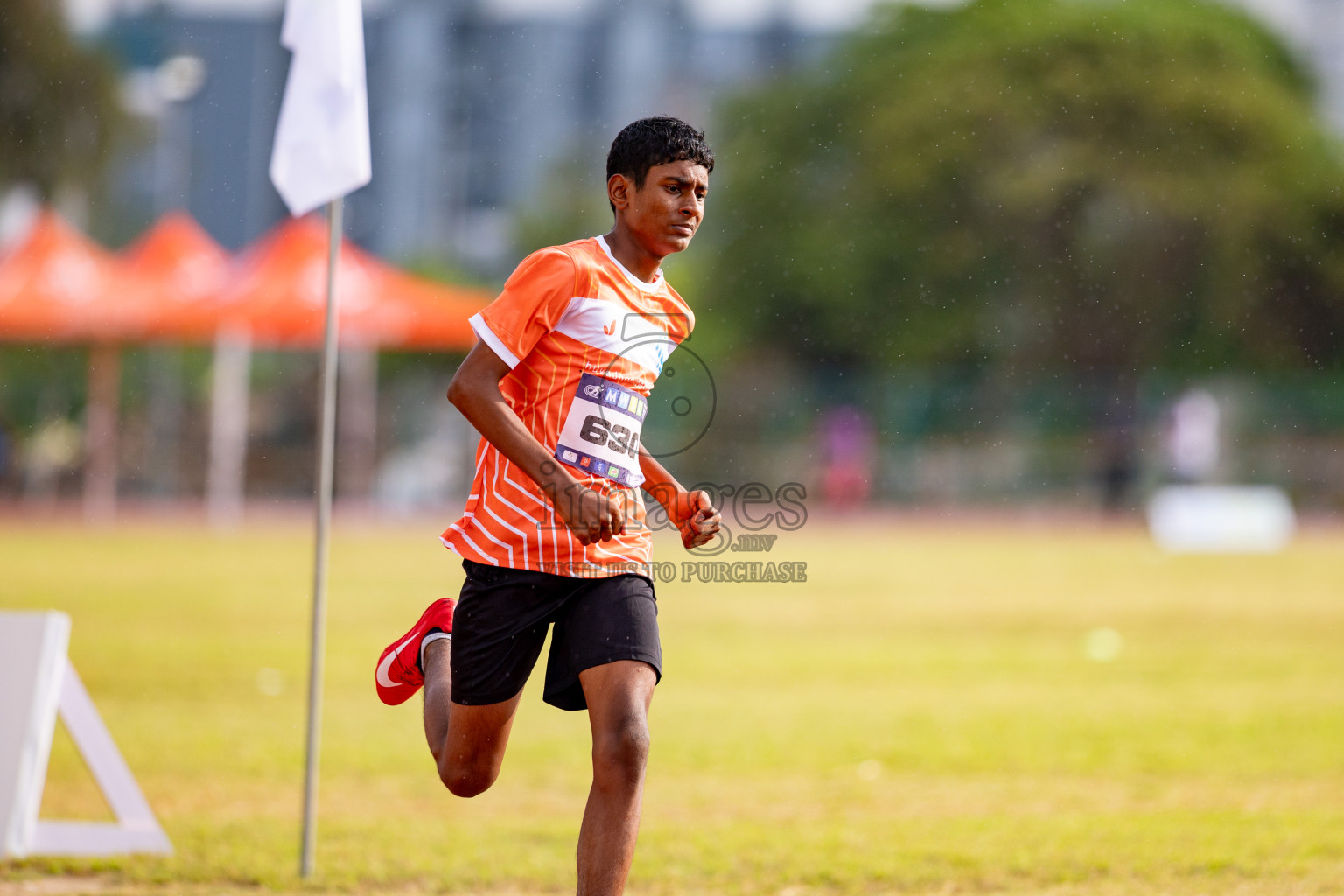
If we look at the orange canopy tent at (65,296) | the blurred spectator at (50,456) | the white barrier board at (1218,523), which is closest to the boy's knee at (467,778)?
the white barrier board at (1218,523)

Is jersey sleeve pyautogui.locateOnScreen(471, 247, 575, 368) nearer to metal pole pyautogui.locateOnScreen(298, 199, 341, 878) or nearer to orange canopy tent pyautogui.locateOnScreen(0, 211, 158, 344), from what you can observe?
metal pole pyautogui.locateOnScreen(298, 199, 341, 878)

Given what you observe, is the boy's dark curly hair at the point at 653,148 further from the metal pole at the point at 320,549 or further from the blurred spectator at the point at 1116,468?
the blurred spectator at the point at 1116,468

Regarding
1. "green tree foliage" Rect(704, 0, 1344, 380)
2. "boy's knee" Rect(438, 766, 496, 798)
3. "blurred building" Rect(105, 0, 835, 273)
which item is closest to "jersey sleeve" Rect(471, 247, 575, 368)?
"boy's knee" Rect(438, 766, 496, 798)

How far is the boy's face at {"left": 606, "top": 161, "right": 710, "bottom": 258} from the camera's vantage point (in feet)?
13.0

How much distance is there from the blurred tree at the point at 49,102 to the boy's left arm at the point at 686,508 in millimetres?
27913

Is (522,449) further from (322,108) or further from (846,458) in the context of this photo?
(846,458)

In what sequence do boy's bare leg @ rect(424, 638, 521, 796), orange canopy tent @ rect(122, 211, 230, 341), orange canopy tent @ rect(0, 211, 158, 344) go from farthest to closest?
orange canopy tent @ rect(0, 211, 158, 344)
orange canopy tent @ rect(122, 211, 230, 341)
boy's bare leg @ rect(424, 638, 521, 796)

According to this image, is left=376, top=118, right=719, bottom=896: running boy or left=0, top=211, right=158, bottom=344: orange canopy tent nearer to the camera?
left=376, top=118, right=719, bottom=896: running boy

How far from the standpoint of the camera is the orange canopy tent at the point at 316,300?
2291 centimetres

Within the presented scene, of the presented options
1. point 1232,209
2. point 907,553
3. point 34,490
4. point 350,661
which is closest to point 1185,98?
point 1232,209

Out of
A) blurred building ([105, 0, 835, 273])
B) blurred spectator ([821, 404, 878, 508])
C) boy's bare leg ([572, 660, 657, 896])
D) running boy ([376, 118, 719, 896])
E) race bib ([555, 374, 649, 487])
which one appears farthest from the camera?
blurred building ([105, 0, 835, 273])

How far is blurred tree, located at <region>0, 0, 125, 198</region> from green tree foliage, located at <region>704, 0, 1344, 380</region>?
61.2 feet

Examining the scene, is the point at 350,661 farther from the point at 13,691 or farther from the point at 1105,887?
the point at 1105,887

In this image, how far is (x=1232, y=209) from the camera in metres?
35.3
